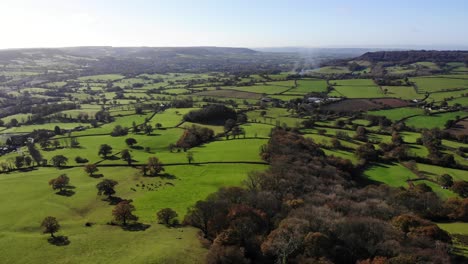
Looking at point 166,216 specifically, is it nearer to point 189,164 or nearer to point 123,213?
point 123,213

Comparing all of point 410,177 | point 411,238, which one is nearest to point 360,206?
point 411,238

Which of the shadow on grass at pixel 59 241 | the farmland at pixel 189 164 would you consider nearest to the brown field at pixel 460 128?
the farmland at pixel 189 164

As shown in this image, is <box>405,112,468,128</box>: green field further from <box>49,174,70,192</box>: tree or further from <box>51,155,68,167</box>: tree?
<box>51,155,68,167</box>: tree

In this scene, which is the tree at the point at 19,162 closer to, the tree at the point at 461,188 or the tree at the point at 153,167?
the tree at the point at 153,167

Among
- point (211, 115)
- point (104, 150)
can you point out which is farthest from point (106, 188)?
point (211, 115)

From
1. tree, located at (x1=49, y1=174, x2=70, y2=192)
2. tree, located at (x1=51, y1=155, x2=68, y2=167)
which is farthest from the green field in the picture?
tree, located at (x1=51, y1=155, x2=68, y2=167)

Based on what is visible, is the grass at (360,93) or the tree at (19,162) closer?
the tree at (19,162)
